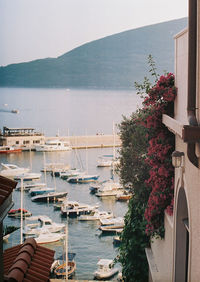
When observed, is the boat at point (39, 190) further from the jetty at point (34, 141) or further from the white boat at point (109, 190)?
the jetty at point (34, 141)

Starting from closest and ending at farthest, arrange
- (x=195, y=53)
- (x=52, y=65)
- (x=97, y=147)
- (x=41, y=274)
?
1. (x=195, y=53)
2. (x=41, y=274)
3. (x=97, y=147)
4. (x=52, y=65)

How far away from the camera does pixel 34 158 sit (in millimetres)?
26969

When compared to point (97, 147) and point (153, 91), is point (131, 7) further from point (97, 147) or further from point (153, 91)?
point (153, 91)

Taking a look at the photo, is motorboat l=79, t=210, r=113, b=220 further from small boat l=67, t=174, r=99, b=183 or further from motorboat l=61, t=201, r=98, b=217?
small boat l=67, t=174, r=99, b=183

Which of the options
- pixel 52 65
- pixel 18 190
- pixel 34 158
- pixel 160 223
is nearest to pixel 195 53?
pixel 160 223

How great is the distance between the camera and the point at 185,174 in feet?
6.69

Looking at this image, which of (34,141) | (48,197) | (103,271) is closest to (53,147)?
(34,141)

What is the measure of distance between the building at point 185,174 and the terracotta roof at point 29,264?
626 mm

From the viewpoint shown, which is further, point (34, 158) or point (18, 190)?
point (34, 158)

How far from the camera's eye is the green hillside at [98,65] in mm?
61625

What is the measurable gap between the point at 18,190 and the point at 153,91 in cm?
1686

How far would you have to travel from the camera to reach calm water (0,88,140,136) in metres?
46.0

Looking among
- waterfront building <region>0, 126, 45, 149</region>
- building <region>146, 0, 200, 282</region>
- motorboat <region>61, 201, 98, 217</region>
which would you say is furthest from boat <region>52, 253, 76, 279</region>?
waterfront building <region>0, 126, 45, 149</region>

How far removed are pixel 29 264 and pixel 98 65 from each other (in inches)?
2883
